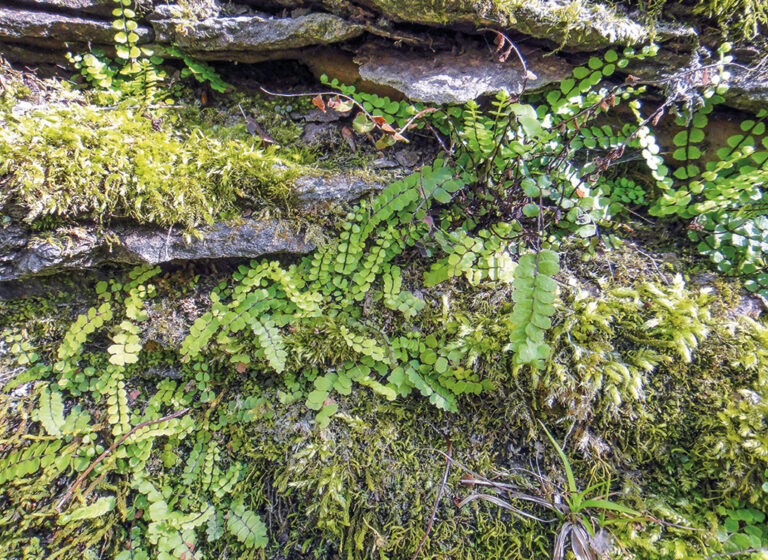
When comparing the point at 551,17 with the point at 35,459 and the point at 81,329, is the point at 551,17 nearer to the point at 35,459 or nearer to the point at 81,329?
the point at 81,329

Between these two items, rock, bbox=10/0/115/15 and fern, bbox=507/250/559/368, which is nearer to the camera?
fern, bbox=507/250/559/368

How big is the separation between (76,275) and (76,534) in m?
1.57

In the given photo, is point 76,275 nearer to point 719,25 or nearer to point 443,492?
point 443,492

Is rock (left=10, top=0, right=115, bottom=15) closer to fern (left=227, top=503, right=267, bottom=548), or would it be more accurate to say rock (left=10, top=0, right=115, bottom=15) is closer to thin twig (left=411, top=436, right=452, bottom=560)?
fern (left=227, top=503, right=267, bottom=548)

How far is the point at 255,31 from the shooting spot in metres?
2.45

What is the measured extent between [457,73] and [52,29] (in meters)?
2.66

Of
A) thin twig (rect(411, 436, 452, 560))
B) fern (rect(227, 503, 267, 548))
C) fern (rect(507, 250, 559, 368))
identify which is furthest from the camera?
fern (rect(227, 503, 267, 548))

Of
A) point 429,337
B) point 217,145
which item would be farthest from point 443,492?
point 217,145

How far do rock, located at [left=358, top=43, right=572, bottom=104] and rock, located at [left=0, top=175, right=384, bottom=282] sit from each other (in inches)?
26.7

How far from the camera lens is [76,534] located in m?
2.00

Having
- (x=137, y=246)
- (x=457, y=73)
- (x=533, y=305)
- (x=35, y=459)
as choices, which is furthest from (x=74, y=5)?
(x=533, y=305)

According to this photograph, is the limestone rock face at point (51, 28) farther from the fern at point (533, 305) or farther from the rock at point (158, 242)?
the fern at point (533, 305)

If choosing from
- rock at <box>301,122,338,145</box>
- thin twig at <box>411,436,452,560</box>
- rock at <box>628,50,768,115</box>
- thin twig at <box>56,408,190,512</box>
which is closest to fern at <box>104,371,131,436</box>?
thin twig at <box>56,408,190,512</box>

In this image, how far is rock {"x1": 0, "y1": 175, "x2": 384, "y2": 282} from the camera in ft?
7.00
